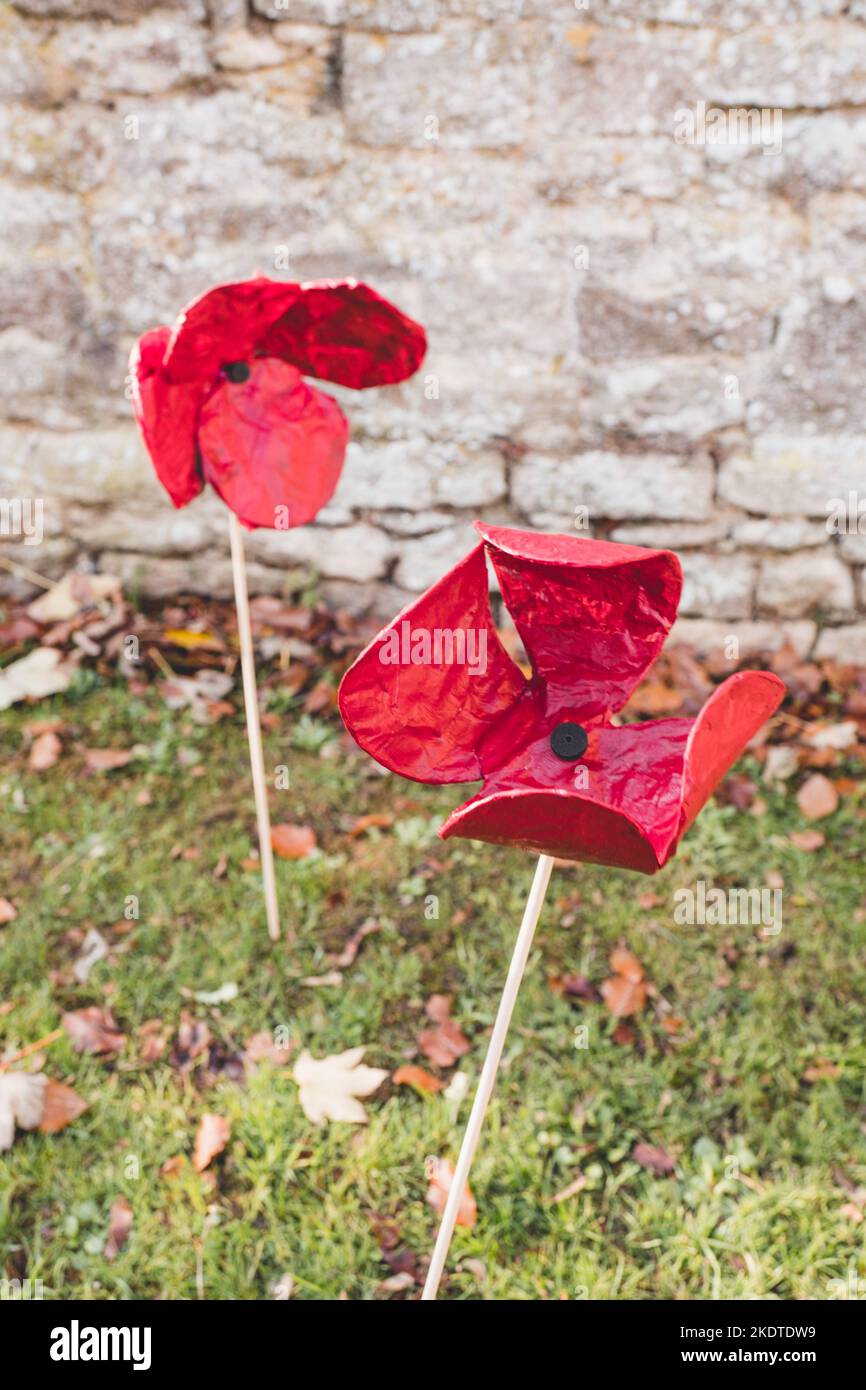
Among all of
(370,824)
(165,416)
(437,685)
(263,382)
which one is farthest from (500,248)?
(437,685)

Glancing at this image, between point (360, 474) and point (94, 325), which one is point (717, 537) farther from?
point (94, 325)

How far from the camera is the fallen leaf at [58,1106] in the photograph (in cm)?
202

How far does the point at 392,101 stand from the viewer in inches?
107

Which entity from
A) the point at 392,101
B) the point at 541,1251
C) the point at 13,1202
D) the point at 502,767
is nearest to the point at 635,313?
the point at 392,101

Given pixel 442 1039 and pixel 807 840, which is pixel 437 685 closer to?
pixel 442 1039

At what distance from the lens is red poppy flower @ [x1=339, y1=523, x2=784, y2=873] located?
109cm

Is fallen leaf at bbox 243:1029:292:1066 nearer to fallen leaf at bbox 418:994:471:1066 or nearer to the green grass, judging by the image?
the green grass

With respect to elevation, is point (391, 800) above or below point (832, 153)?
below

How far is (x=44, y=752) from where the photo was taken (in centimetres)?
286

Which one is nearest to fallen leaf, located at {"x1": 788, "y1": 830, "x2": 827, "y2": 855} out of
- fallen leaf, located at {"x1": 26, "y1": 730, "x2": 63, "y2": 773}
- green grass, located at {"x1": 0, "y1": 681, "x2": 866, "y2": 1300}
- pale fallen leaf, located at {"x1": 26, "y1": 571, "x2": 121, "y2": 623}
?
green grass, located at {"x1": 0, "y1": 681, "x2": 866, "y2": 1300}

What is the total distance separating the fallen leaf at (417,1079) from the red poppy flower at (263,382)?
1083 millimetres

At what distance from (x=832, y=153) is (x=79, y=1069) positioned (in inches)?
107

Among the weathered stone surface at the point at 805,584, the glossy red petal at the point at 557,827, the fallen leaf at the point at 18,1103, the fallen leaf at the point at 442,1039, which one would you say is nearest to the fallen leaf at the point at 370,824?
the fallen leaf at the point at 442,1039

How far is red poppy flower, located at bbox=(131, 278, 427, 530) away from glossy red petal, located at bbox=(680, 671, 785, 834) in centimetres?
97
